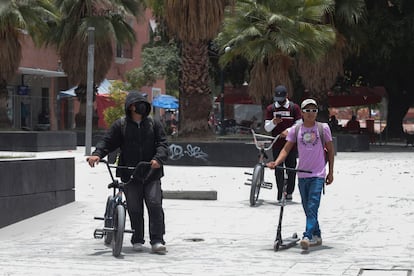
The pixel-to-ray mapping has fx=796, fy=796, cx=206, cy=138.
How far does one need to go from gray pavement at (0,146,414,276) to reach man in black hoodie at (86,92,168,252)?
0.41 meters

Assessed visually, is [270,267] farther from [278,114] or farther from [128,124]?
[278,114]

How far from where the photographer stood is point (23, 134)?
27.5 meters

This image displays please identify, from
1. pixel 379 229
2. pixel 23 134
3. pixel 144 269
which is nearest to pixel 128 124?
pixel 144 269

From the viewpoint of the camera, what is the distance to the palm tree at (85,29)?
1321 inches

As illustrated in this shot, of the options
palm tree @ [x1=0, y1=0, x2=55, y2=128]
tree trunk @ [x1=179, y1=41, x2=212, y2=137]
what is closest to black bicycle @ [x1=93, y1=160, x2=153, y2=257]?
tree trunk @ [x1=179, y1=41, x2=212, y2=137]

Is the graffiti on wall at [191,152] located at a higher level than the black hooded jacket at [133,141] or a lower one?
lower

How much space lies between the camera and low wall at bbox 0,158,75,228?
33.6 ft

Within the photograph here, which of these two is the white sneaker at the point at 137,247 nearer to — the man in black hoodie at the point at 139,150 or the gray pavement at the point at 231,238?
the gray pavement at the point at 231,238

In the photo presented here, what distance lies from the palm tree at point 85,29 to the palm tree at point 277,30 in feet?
21.5

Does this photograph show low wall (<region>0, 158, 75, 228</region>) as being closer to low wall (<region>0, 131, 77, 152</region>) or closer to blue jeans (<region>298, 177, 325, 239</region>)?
blue jeans (<region>298, 177, 325, 239</region>)

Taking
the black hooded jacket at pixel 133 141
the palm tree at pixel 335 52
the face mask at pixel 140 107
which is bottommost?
the black hooded jacket at pixel 133 141

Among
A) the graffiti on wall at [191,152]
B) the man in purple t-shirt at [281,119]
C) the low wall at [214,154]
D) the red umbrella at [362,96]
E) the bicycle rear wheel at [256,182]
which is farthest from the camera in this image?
the red umbrella at [362,96]

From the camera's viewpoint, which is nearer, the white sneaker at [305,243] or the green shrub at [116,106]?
the white sneaker at [305,243]

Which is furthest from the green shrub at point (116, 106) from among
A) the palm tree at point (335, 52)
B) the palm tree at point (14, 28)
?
the palm tree at point (335, 52)
